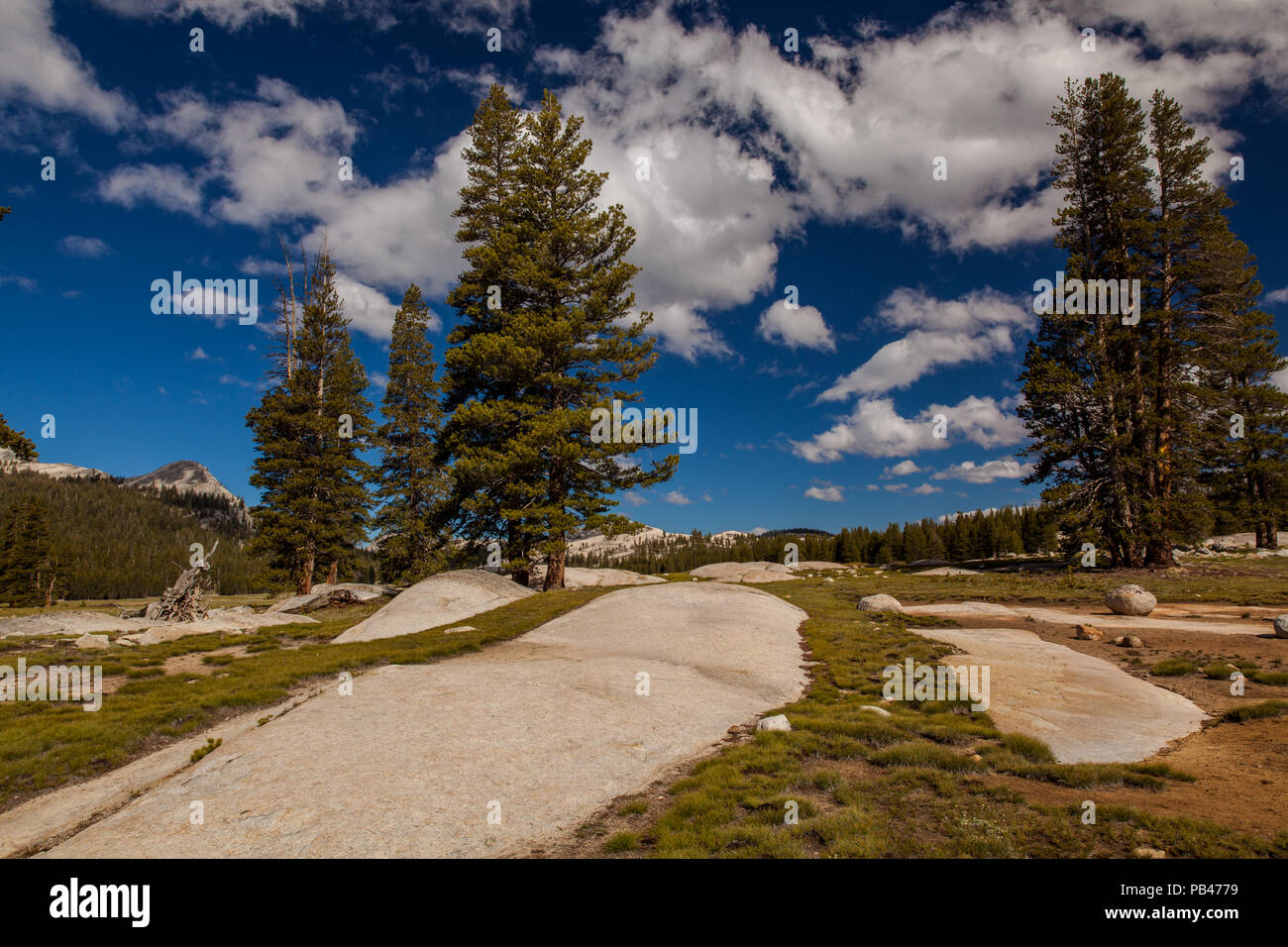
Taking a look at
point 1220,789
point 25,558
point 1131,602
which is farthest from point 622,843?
point 25,558

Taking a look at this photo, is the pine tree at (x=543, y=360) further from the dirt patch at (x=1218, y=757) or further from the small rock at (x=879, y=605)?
the dirt patch at (x=1218, y=757)

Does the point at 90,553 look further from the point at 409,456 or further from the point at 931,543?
the point at 931,543

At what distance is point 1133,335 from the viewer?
34.6 m

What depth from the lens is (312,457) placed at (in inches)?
1554

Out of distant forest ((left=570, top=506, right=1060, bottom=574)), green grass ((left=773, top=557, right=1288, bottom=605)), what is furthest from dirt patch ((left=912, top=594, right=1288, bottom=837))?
distant forest ((left=570, top=506, right=1060, bottom=574))

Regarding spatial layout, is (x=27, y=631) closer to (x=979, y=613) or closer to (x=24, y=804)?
(x=24, y=804)

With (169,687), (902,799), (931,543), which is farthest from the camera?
(931,543)

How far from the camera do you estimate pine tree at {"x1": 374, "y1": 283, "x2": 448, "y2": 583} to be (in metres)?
42.5

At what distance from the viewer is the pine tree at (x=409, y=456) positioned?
139ft

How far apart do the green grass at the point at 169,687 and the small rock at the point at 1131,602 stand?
935 inches

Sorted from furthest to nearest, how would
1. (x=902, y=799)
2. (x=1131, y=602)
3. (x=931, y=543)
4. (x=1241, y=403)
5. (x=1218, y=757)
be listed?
(x=931, y=543) < (x=1241, y=403) < (x=1131, y=602) < (x=1218, y=757) < (x=902, y=799)

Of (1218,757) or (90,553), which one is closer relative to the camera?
(1218,757)

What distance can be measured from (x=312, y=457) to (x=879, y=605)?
3905 cm
